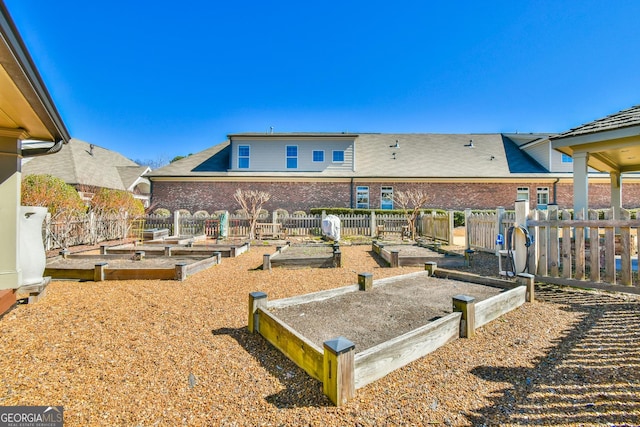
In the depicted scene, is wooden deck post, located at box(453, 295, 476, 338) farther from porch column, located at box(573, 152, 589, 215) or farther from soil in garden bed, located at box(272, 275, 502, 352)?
porch column, located at box(573, 152, 589, 215)

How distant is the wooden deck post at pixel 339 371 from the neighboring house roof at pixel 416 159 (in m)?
18.2

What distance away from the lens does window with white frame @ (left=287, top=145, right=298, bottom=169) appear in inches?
832

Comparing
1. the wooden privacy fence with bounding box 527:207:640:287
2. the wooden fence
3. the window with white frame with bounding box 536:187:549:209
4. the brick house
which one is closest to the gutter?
the wooden privacy fence with bounding box 527:207:640:287

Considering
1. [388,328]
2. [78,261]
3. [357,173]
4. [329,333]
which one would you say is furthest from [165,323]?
[357,173]

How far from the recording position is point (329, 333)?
3537mm

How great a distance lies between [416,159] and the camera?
22375mm

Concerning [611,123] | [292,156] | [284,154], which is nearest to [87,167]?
[284,154]

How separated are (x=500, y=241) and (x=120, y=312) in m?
6.84

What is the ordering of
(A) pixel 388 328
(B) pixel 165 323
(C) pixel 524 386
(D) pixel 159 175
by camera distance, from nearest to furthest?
(C) pixel 524 386
(A) pixel 388 328
(B) pixel 165 323
(D) pixel 159 175

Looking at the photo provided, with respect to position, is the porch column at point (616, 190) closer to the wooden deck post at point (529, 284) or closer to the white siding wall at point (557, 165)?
the wooden deck post at point (529, 284)

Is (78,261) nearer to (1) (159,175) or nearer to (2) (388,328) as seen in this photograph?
(2) (388,328)

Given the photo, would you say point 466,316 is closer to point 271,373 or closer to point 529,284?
point 529,284

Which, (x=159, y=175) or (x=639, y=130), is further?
(x=159, y=175)

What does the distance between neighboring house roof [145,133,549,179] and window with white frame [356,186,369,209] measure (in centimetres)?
94
